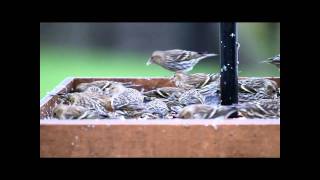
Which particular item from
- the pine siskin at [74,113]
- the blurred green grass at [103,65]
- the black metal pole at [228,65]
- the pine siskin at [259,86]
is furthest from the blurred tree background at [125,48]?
the pine siskin at [74,113]

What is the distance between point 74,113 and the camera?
7.70ft

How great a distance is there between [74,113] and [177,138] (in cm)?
46

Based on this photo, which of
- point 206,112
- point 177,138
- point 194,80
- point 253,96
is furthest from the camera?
point 194,80

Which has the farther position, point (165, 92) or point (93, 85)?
point (93, 85)

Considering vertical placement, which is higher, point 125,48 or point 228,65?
point 125,48

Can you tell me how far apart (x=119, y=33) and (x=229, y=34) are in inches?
102

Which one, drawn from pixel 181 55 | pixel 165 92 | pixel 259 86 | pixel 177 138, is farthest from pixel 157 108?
pixel 181 55

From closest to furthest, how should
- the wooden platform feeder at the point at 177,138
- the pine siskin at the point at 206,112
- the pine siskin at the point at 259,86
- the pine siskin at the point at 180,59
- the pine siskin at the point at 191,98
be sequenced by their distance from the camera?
the wooden platform feeder at the point at 177,138, the pine siskin at the point at 206,112, the pine siskin at the point at 191,98, the pine siskin at the point at 259,86, the pine siskin at the point at 180,59

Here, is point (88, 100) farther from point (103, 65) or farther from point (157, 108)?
point (103, 65)

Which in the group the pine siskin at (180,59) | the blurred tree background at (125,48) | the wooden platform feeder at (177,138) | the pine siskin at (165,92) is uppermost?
the blurred tree background at (125,48)

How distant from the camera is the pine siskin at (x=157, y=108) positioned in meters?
2.52

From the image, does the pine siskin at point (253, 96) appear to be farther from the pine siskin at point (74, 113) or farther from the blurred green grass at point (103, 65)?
the blurred green grass at point (103, 65)

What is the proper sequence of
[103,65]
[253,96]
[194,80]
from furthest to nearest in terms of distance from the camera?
[103,65]
[194,80]
[253,96]

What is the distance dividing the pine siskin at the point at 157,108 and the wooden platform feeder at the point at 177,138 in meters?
0.38
